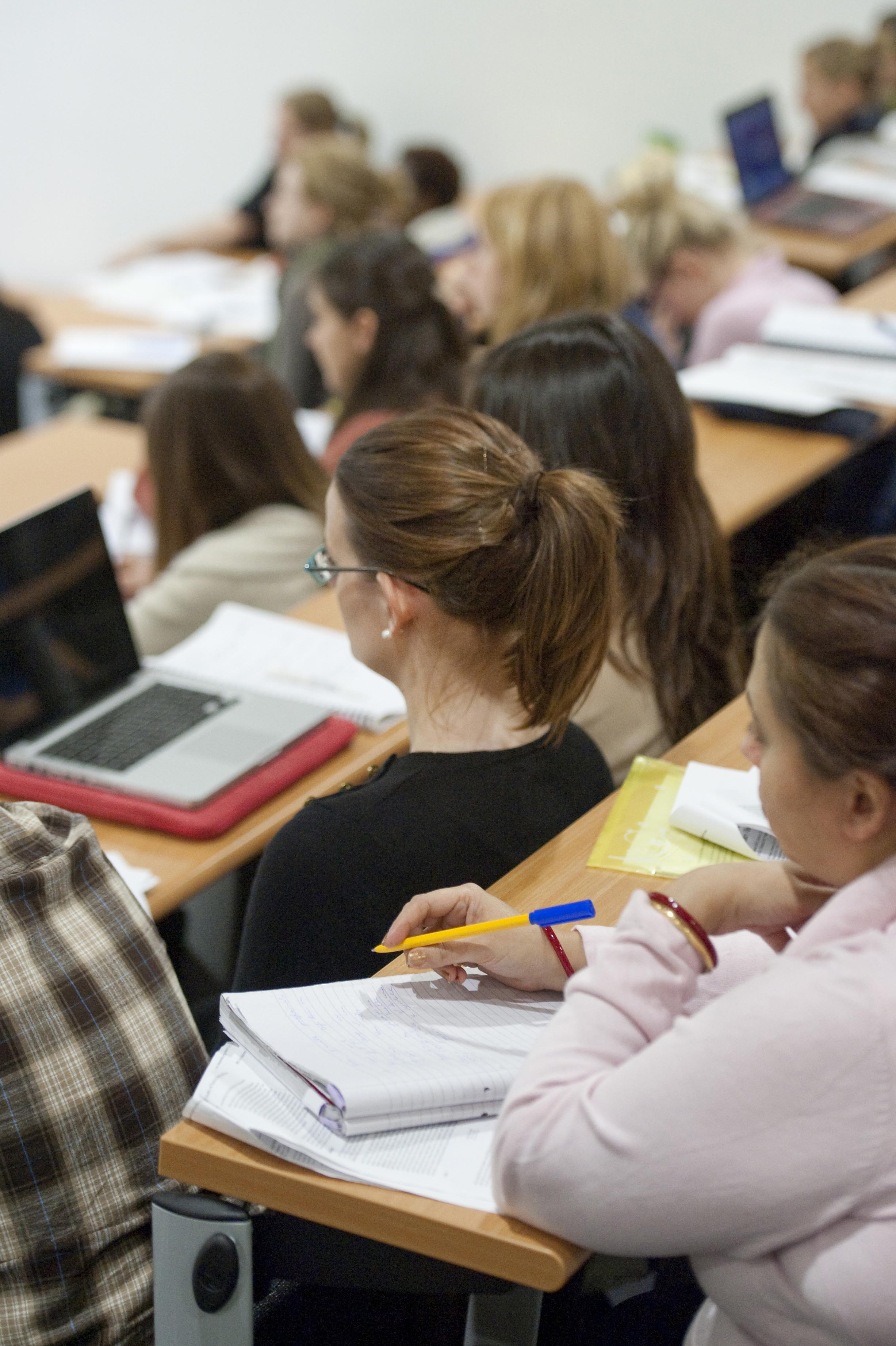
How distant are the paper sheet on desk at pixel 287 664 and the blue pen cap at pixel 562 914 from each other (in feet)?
2.77

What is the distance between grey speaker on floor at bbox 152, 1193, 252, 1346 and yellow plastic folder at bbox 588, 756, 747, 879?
20.3 inches

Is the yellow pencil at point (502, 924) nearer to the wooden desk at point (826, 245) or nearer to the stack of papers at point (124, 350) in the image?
the stack of papers at point (124, 350)

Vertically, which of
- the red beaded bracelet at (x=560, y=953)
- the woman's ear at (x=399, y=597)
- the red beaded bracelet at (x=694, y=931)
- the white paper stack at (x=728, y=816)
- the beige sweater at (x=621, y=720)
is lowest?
the beige sweater at (x=621, y=720)

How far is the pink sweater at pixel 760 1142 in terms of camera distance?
83 cm

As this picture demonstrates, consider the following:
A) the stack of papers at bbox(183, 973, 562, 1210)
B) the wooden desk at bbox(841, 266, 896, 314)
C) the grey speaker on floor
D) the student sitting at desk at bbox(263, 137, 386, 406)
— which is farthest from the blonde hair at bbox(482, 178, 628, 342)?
the grey speaker on floor

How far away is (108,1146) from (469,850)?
1.41 feet

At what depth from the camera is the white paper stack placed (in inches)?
55.5

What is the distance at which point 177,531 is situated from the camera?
2.59 m

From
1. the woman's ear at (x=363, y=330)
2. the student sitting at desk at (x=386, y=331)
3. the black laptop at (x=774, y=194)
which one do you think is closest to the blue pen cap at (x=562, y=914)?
the student sitting at desk at (x=386, y=331)

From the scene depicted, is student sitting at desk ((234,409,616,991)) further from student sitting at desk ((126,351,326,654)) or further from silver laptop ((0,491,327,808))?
student sitting at desk ((126,351,326,654))

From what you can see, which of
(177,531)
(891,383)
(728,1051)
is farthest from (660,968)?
(891,383)

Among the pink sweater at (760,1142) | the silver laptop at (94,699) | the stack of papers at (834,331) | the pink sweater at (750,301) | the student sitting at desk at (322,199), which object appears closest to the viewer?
the pink sweater at (760,1142)

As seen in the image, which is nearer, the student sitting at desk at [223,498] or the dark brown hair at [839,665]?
the dark brown hair at [839,665]

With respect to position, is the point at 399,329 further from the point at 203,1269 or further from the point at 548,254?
the point at 203,1269
